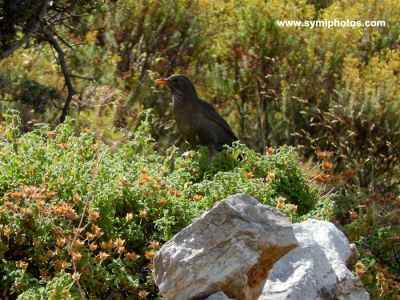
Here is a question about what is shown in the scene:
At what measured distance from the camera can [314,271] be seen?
4281mm

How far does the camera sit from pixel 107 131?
288 inches

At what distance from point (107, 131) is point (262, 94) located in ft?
10.3

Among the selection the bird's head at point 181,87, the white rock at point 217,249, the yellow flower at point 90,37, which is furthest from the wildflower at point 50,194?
the yellow flower at point 90,37

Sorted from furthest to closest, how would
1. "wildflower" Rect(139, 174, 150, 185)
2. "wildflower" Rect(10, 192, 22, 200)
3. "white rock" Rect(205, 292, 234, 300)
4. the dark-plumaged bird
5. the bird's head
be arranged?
the bird's head
the dark-plumaged bird
"wildflower" Rect(139, 174, 150, 185)
"wildflower" Rect(10, 192, 22, 200)
"white rock" Rect(205, 292, 234, 300)

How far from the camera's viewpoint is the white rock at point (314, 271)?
419 centimetres

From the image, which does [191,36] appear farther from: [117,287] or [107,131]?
[117,287]

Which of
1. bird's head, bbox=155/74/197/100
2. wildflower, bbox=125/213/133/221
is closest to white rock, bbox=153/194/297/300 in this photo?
wildflower, bbox=125/213/133/221

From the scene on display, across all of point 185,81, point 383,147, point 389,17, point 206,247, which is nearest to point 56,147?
point 206,247

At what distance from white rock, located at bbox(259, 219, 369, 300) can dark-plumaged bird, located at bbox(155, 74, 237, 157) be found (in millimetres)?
3073

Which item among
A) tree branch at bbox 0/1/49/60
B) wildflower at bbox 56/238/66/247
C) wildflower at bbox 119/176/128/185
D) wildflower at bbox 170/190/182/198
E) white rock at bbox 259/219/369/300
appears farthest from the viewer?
tree branch at bbox 0/1/49/60

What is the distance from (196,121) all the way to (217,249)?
3.73m

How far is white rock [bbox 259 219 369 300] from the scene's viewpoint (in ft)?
13.7

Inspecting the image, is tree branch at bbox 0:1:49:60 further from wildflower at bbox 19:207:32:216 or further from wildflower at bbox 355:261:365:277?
wildflower at bbox 355:261:365:277

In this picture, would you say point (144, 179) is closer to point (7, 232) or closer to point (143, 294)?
point (143, 294)
